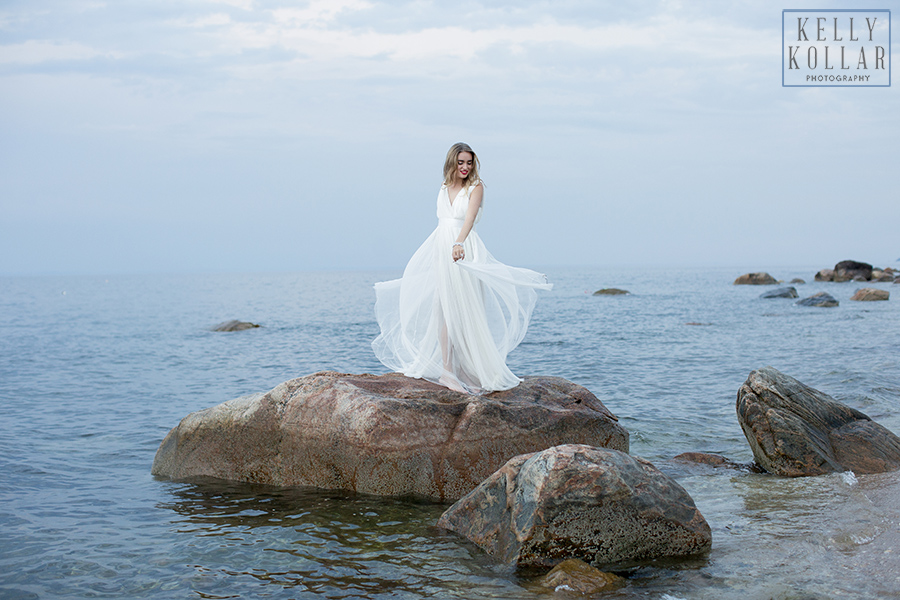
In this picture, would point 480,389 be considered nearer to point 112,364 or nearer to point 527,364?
point 527,364

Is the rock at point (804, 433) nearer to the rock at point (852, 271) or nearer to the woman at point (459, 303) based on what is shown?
the woman at point (459, 303)

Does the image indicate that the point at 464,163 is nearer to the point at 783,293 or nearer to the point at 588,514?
the point at 588,514

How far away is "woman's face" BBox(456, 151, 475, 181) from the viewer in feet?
28.0

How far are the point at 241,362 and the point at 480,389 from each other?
14.5m

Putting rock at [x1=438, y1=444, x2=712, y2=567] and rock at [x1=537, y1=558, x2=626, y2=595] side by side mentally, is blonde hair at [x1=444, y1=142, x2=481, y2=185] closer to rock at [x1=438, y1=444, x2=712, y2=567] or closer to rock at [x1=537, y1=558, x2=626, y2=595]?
rock at [x1=438, y1=444, x2=712, y2=567]

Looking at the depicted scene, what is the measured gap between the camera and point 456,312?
28.5 ft

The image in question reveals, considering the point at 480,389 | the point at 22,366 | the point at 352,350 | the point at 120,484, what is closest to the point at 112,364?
the point at 22,366

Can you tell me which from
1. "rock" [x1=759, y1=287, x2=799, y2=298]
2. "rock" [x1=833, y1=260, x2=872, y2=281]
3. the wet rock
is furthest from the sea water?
the wet rock

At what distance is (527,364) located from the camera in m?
19.8

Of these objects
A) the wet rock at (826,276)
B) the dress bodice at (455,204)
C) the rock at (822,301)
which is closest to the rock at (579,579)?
the dress bodice at (455,204)

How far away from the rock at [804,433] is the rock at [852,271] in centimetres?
7350

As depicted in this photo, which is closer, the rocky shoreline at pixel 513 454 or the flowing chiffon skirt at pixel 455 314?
the rocky shoreline at pixel 513 454

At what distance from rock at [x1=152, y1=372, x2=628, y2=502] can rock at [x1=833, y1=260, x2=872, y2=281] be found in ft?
249

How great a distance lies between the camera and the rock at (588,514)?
5.52 m
